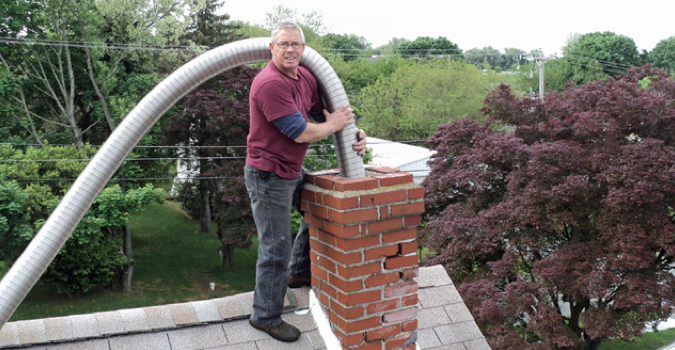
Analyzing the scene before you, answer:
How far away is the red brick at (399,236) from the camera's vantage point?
10.6ft

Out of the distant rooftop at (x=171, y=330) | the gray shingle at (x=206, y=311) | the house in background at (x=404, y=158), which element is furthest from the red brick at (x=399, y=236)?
the house in background at (x=404, y=158)

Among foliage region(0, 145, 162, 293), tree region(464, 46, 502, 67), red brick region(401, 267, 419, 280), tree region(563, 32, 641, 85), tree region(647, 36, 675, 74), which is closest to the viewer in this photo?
red brick region(401, 267, 419, 280)

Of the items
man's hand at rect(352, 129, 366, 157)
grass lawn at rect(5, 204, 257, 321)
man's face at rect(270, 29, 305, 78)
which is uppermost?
man's face at rect(270, 29, 305, 78)

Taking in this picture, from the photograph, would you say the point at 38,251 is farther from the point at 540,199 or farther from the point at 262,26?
the point at 262,26

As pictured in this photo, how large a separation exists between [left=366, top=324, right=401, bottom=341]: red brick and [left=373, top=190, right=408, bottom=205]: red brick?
2.54 ft

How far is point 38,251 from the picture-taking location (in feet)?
9.56

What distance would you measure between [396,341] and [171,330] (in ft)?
4.71

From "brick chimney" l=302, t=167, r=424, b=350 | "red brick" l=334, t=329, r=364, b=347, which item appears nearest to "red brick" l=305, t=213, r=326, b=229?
"brick chimney" l=302, t=167, r=424, b=350

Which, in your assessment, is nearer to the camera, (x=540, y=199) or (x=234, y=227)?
(x=540, y=199)

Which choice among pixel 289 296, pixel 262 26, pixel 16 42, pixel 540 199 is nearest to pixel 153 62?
pixel 16 42

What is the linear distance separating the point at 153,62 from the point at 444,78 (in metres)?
22.6

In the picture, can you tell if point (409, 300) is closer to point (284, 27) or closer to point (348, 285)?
point (348, 285)

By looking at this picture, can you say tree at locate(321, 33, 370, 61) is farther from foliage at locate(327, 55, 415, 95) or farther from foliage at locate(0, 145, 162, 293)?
foliage at locate(0, 145, 162, 293)

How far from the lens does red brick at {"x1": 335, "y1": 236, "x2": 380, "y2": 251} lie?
10.2 feet
